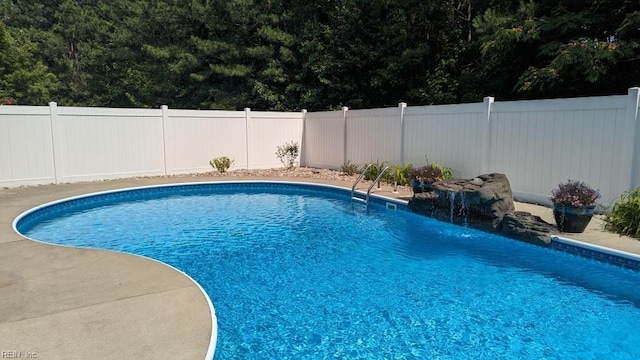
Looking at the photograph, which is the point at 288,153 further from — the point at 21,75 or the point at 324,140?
the point at 21,75

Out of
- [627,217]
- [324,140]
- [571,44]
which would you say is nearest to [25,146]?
[324,140]

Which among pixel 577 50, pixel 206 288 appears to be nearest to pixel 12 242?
pixel 206 288

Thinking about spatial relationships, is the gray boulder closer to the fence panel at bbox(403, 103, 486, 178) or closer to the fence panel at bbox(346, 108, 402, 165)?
the fence panel at bbox(403, 103, 486, 178)

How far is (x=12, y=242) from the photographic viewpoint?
18.0ft

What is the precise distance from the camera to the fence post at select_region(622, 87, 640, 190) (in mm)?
6645

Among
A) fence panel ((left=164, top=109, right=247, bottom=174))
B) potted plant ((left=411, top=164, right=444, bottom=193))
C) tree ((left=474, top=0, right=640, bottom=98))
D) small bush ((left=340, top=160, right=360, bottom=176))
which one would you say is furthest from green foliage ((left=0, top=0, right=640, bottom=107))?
fence panel ((left=164, top=109, right=247, bottom=174))

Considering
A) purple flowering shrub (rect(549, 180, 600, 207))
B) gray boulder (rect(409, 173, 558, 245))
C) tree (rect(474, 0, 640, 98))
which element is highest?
tree (rect(474, 0, 640, 98))

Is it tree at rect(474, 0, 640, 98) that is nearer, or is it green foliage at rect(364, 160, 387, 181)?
tree at rect(474, 0, 640, 98)

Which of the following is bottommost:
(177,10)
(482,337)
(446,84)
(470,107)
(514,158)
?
(482,337)

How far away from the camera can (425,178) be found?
28.4 feet

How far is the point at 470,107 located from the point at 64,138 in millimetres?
9665

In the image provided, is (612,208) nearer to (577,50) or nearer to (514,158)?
(514,158)

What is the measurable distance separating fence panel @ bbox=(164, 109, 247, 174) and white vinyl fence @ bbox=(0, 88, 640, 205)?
3 centimetres

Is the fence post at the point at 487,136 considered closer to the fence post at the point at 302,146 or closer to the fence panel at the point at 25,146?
the fence post at the point at 302,146
